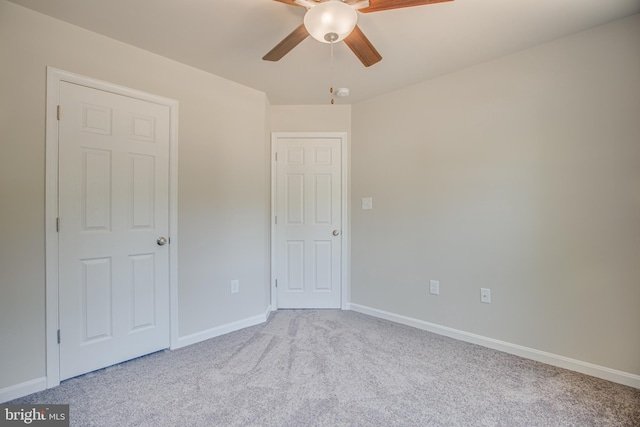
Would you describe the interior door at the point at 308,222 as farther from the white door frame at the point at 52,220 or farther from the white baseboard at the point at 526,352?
the white door frame at the point at 52,220

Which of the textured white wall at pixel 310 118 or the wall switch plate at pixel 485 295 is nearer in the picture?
→ the wall switch plate at pixel 485 295

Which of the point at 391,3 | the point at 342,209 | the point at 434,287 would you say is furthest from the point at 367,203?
the point at 391,3

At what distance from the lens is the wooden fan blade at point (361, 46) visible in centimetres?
157

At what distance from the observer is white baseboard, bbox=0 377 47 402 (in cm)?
164

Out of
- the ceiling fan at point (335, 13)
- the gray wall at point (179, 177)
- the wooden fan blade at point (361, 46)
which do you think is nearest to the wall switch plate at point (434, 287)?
the gray wall at point (179, 177)

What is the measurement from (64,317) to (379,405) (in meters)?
2.11

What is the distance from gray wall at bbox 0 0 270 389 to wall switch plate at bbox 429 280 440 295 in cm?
169

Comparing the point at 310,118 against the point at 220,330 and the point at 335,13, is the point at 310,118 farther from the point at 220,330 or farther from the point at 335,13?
the point at 220,330

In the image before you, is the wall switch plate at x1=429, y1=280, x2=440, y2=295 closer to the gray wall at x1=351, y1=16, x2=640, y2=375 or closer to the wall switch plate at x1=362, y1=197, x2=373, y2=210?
the gray wall at x1=351, y1=16, x2=640, y2=375

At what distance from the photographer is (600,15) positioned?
5.84ft

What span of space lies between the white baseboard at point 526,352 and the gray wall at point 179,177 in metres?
1.53

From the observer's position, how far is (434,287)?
2.66m

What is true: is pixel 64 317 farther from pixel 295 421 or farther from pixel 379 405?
pixel 379 405

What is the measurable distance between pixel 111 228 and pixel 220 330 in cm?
128
